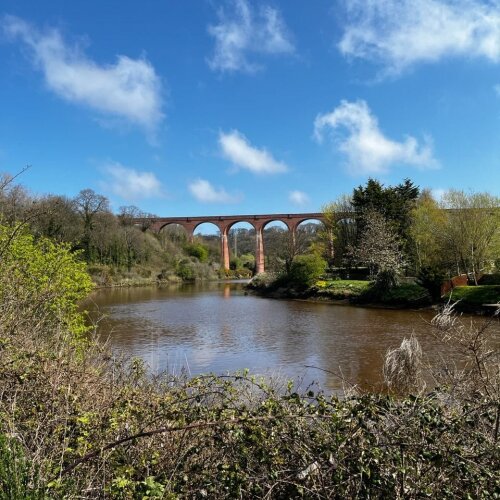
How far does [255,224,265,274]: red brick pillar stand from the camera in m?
68.2

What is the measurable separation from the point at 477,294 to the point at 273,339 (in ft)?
39.8

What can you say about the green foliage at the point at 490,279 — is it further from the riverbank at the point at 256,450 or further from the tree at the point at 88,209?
the tree at the point at 88,209

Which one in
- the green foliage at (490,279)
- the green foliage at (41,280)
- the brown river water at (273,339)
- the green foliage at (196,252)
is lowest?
the brown river water at (273,339)

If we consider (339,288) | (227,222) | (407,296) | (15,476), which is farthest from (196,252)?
(15,476)

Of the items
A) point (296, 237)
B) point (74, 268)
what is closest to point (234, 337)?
point (74, 268)

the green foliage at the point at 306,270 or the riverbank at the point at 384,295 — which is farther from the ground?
the green foliage at the point at 306,270

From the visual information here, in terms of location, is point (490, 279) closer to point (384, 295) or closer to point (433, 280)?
point (433, 280)

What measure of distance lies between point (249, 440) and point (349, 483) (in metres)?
0.67

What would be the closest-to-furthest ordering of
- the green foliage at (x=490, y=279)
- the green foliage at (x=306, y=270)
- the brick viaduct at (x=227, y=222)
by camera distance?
the green foliage at (x=490, y=279) → the green foliage at (x=306, y=270) → the brick viaduct at (x=227, y=222)

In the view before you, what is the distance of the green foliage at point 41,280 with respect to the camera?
608cm

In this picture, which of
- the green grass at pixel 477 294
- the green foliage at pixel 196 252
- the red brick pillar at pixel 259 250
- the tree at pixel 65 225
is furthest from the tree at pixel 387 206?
the green foliage at pixel 196 252

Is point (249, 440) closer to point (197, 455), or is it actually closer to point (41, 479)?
point (197, 455)

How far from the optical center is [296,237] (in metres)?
42.4

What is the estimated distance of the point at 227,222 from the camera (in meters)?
72.6
